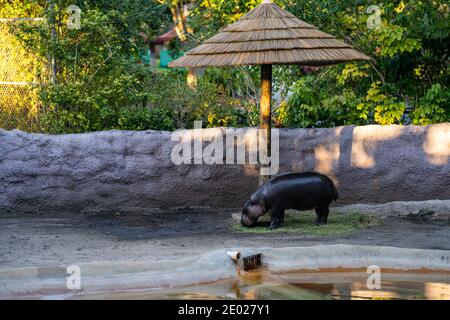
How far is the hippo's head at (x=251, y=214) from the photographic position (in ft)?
34.2

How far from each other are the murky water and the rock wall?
310 cm

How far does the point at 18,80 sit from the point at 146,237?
4859 millimetres

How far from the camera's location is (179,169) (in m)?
11.5

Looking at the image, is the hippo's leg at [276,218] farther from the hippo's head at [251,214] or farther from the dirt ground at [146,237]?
the dirt ground at [146,237]

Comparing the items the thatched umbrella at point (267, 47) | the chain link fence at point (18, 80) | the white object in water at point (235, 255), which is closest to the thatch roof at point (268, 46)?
the thatched umbrella at point (267, 47)

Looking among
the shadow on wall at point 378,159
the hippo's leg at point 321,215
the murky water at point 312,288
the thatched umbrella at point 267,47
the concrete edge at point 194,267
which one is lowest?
the murky water at point 312,288

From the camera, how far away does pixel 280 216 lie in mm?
10453

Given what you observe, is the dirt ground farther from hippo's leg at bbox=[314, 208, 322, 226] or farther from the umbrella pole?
the umbrella pole

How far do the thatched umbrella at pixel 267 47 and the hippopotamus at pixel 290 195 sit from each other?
0.71m

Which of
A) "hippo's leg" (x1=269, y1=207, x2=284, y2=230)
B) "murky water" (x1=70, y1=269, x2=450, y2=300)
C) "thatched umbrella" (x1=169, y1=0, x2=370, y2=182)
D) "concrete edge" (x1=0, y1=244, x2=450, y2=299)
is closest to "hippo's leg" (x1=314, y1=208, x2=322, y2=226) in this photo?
"hippo's leg" (x1=269, y1=207, x2=284, y2=230)

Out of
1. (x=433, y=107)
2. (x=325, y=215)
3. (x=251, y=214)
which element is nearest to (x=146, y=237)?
(x=251, y=214)

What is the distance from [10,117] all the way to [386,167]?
5933 millimetres
